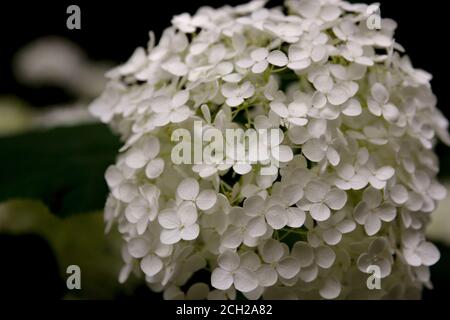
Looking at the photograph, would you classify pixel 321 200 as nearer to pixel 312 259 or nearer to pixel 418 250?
pixel 312 259

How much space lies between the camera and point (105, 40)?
6.90ft

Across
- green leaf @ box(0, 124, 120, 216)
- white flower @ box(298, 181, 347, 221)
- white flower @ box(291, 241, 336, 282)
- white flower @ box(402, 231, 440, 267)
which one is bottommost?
white flower @ box(402, 231, 440, 267)

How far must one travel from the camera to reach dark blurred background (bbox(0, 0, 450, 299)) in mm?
1160

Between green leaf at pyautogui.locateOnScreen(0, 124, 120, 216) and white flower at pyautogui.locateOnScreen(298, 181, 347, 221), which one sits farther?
green leaf at pyautogui.locateOnScreen(0, 124, 120, 216)

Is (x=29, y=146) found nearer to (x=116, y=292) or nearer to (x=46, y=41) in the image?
(x=116, y=292)

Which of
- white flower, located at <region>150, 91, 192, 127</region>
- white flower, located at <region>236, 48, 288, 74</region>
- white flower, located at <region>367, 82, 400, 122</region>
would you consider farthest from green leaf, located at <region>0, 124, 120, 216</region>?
white flower, located at <region>367, 82, 400, 122</region>

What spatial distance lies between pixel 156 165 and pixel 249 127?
0.13 meters

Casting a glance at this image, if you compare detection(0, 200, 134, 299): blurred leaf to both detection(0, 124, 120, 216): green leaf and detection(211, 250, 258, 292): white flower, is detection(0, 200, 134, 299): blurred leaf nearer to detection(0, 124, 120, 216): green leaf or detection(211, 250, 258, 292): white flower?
detection(0, 124, 120, 216): green leaf

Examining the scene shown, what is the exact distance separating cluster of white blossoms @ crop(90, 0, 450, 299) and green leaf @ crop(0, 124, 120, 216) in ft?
0.31

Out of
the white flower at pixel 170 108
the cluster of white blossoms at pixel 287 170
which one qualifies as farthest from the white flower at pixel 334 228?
the white flower at pixel 170 108

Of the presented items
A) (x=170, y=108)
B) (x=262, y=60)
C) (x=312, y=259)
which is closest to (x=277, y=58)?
(x=262, y=60)

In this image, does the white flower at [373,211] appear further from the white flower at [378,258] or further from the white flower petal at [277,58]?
the white flower petal at [277,58]

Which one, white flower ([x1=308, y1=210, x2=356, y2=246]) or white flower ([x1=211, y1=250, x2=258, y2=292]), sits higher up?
white flower ([x1=308, y1=210, x2=356, y2=246])
